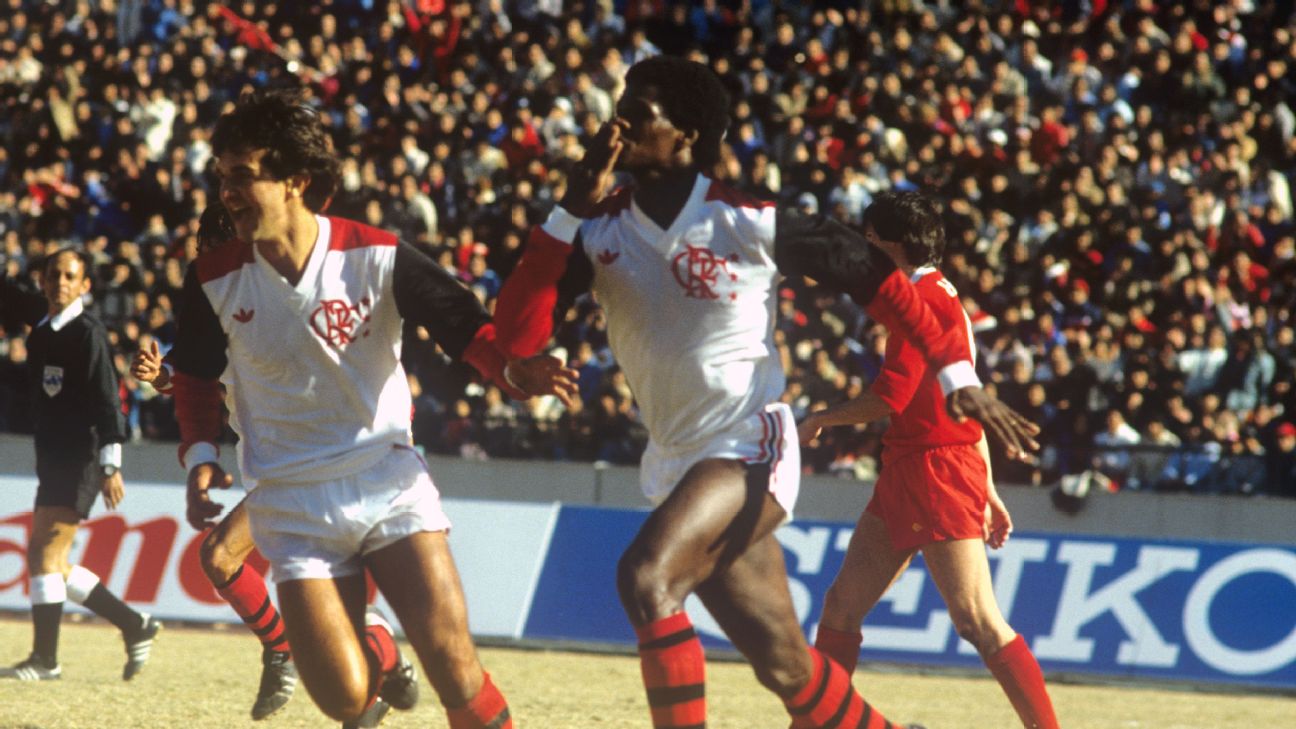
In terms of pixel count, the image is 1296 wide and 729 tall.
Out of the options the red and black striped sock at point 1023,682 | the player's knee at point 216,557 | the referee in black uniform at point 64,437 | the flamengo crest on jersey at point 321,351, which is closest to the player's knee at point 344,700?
the flamengo crest on jersey at point 321,351

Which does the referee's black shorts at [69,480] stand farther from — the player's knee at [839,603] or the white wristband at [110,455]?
the player's knee at [839,603]

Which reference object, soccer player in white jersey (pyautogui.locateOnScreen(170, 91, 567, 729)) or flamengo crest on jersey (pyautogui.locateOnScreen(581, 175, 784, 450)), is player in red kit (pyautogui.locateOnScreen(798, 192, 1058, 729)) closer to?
flamengo crest on jersey (pyautogui.locateOnScreen(581, 175, 784, 450))

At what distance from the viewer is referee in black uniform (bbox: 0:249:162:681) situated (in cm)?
920

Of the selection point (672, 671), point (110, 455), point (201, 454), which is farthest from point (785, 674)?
point (110, 455)

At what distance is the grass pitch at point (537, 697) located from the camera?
812cm

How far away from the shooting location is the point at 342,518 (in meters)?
5.04

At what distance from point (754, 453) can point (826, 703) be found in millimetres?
765

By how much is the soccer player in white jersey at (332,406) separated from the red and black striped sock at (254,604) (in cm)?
205

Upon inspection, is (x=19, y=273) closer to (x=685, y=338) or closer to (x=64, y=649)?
(x=64, y=649)

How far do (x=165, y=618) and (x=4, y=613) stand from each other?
4.00 ft

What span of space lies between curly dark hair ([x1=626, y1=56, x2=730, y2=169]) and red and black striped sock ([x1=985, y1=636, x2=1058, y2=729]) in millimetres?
2452

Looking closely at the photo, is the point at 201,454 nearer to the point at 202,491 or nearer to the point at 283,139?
the point at 202,491

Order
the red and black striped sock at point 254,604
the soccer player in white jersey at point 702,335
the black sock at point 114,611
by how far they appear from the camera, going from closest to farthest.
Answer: the soccer player in white jersey at point 702,335 < the red and black striped sock at point 254,604 < the black sock at point 114,611

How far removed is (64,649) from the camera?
11.2 meters
